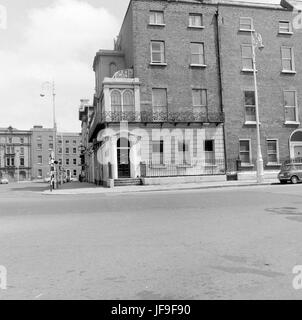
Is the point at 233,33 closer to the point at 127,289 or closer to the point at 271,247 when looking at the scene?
the point at 271,247

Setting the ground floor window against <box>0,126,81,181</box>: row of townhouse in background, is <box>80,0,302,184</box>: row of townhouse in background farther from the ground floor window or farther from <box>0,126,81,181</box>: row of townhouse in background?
<box>0,126,81,181</box>: row of townhouse in background

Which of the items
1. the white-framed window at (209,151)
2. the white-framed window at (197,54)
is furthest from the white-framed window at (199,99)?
the white-framed window at (209,151)

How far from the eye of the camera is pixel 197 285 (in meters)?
4.79

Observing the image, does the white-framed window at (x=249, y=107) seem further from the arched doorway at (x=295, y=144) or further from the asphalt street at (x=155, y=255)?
the asphalt street at (x=155, y=255)

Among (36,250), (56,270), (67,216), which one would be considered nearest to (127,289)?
(56,270)

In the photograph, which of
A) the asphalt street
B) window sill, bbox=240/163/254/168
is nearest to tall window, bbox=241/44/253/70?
window sill, bbox=240/163/254/168

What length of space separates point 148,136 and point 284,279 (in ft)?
81.4

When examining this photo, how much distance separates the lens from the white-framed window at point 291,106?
32594 millimetres

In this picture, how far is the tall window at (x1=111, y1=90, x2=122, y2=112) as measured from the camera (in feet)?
97.1

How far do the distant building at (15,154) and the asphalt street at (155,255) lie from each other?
336 feet

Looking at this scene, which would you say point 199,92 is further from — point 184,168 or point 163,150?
point 184,168

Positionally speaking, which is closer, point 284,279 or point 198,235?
point 284,279

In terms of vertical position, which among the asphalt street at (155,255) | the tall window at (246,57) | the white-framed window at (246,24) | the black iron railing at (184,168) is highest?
the white-framed window at (246,24)

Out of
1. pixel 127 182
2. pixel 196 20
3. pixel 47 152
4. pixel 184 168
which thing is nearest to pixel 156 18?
pixel 196 20
